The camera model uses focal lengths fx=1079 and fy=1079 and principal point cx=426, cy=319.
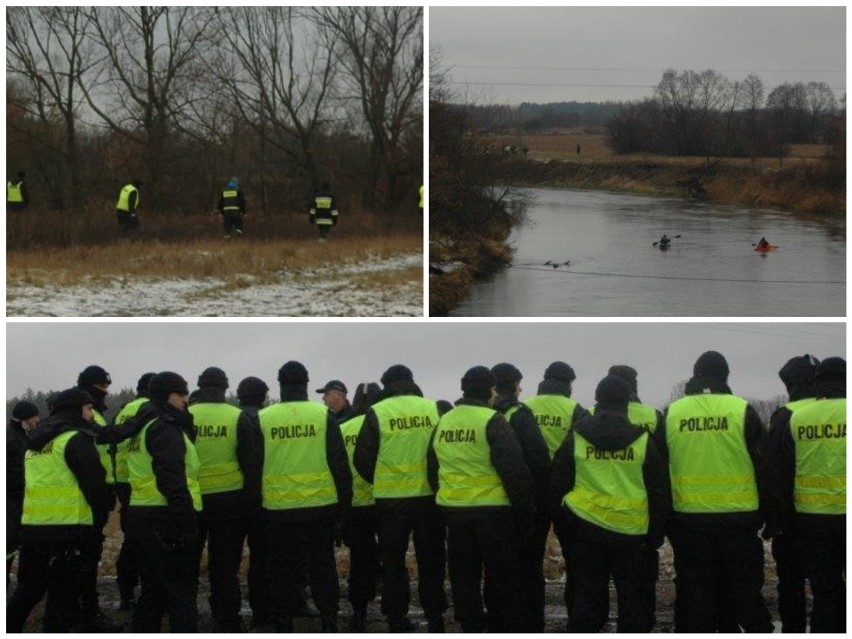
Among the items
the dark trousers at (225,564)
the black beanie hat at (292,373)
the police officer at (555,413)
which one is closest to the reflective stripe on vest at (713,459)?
the police officer at (555,413)

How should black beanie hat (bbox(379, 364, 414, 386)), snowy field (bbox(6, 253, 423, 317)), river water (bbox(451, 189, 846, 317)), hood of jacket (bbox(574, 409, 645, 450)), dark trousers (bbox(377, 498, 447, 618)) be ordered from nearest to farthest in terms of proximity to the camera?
hood of jacket (bbox(574, 409, 645, 450)), dark trousers (bbox(377, 498, 447, 618)), black beanie hat (bbox(379, 364, 414, 386)), river water (bbox(451, 189, 846, 317)), snowy field (bbox(6, 253, 423, 317))

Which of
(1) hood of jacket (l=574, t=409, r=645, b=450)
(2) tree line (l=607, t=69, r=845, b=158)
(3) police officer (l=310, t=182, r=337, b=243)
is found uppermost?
(2) tree line (l=607, t=69, r=845, b=158)

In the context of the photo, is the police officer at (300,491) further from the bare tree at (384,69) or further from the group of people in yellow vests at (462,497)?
the bare tree at (384,69)

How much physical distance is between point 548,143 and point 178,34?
4656 mm

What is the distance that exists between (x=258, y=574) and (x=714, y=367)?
3.22m

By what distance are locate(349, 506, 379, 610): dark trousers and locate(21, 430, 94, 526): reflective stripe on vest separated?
5.75 feet

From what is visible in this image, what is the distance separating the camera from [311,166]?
1591cm

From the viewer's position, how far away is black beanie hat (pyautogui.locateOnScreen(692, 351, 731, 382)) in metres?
6.07

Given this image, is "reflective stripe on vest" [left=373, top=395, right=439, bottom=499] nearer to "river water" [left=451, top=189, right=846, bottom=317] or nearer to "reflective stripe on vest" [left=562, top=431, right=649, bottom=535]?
"reflective stripe on vest" [left=562, top=431, right=649, bottom=535]

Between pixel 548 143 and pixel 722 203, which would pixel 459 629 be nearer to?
pixel 548 143

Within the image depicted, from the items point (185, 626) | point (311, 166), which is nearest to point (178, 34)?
point (311, 166)

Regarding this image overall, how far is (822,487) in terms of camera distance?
6008 millimetres

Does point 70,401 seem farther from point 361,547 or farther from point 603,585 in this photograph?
point 603,585

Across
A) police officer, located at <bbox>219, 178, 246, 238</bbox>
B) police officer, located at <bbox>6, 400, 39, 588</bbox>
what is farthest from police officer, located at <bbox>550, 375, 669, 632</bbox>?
police officer, located at <bbox>219, 178, 246, 238</bbox>
